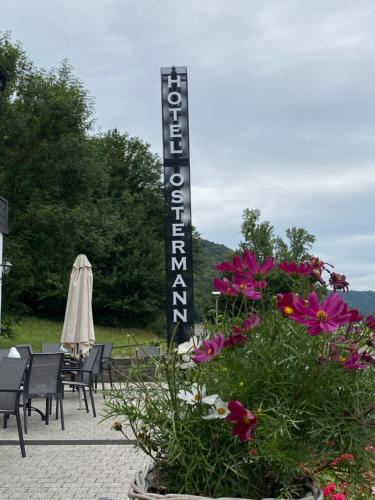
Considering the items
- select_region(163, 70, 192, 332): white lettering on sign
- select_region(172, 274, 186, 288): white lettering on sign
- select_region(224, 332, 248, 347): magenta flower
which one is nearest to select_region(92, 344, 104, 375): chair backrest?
select_region(163, 70, 192, 332): white lettering on sign

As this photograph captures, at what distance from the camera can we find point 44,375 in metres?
7.21

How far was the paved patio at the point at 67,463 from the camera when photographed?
4.68 meters

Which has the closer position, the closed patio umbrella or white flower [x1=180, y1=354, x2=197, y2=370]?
white flower [x1=180, y1=354, x2=197, y2=370]

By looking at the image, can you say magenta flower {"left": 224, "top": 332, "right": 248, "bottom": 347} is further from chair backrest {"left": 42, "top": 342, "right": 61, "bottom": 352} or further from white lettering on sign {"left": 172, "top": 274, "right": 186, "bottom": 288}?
chair backrest {"left": 42, "top": 342, "right": 61, "bottom": 352}

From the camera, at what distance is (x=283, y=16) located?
18.5 ft

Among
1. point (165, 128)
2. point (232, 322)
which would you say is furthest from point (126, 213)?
point (232, 322)

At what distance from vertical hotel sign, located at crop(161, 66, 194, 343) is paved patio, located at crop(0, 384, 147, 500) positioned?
4148 mm

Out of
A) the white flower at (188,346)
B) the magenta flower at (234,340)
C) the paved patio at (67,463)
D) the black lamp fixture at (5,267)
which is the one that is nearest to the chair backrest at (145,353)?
the white flower at (188,346)

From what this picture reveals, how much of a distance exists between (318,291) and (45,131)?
75.8ft

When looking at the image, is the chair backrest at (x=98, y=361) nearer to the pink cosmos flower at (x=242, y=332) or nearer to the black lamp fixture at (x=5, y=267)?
the black lamp fixture at (x=5, y=267)

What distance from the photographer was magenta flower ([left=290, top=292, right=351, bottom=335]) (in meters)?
1.57

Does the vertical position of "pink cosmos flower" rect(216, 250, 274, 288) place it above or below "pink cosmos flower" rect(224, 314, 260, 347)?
above

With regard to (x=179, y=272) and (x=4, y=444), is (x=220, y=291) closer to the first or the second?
(x=4, y=444)

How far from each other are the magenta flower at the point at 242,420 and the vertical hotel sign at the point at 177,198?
10144mm
